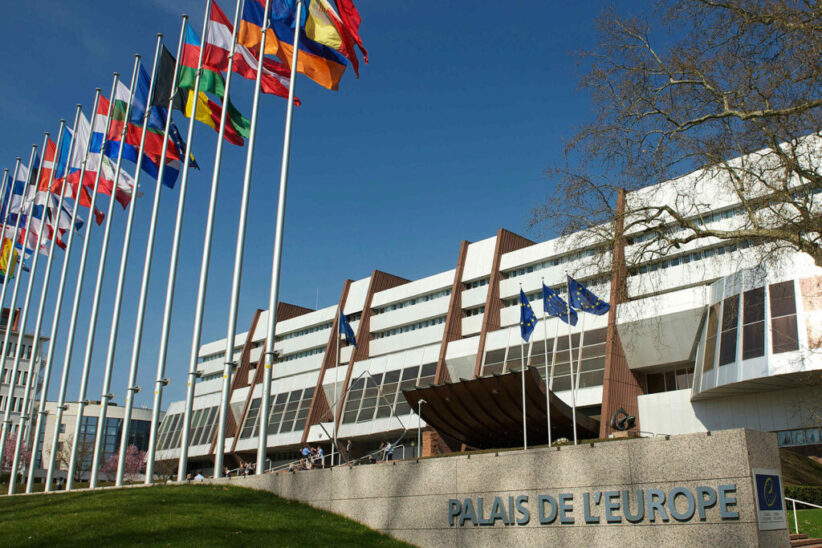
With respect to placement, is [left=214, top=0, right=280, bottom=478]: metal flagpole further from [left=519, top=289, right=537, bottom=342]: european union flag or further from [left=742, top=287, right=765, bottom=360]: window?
[left=742, top=287, right=765, bottom=360]: window

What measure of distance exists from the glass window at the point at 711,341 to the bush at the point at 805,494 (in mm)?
8147

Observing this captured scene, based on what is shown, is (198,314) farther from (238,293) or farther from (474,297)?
(474,297)

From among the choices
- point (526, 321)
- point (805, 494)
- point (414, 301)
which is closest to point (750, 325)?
point (805, 494)

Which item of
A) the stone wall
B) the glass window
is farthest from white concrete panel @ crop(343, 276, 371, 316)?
the stone wall

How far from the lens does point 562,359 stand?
4153 cm

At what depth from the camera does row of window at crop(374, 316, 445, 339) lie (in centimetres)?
5422

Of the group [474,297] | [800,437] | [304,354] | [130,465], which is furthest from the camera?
[130,465]

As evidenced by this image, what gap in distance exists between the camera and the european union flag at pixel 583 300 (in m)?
24.5

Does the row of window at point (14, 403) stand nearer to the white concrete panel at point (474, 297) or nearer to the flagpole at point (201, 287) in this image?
the white concrete panel at point (474, 297)

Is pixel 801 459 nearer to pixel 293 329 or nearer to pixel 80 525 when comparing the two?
pixel 80 525

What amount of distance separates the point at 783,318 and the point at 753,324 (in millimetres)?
1450

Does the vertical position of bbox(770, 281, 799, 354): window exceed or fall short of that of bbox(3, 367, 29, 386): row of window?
it falls short

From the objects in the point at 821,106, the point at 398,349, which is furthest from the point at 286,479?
the point at 398,349

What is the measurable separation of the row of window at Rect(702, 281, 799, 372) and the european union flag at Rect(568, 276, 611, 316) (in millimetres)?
8887
